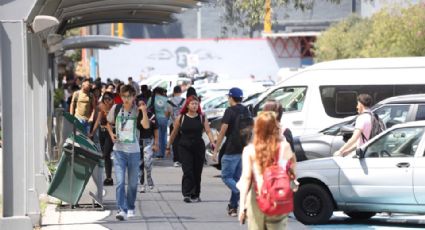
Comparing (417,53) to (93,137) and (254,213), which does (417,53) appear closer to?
(93,137)

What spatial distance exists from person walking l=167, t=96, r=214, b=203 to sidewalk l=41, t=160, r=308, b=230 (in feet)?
0.87

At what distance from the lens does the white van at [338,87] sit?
853 inches

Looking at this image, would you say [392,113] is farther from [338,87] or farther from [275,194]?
[275,194]

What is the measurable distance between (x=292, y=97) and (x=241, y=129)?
31.6 ft

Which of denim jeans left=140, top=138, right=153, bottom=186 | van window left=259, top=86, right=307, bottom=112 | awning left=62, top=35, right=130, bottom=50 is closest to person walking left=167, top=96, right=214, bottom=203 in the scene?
denim jeans left=140, top=138, right=153, bottom=186

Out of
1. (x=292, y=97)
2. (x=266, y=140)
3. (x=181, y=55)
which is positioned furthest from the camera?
(x=181, y=55)

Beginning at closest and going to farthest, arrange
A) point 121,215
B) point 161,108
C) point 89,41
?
point 121,215 < point 161,108 < point 89,41

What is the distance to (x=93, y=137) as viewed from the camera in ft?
58.9

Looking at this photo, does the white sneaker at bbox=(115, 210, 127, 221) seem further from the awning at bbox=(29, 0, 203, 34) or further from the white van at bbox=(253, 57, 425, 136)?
the white van at bbox=(253, 57, 425, 136)

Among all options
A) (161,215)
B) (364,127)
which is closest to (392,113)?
(364,127)

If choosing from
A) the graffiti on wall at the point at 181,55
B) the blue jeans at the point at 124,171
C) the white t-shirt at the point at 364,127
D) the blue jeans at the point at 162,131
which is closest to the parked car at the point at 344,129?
the white t-shirt at the point at 364,127

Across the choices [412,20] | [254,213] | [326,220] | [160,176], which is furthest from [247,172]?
[412,20]

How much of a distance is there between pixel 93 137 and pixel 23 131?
680 centimetres

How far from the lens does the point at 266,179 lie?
8102mm
